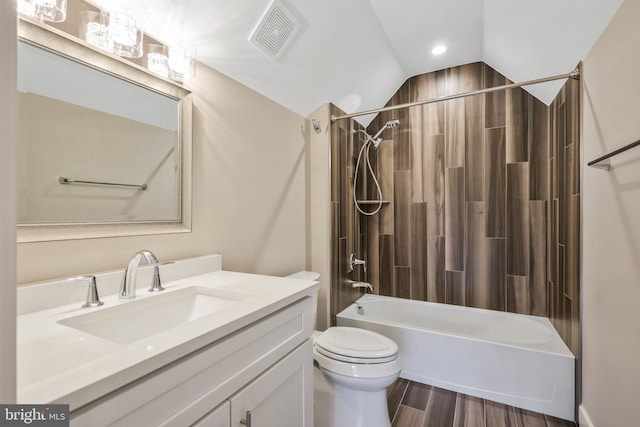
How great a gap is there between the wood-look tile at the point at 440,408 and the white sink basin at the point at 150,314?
147cm

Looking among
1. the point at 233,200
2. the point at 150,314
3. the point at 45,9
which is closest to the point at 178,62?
the point at 45,9

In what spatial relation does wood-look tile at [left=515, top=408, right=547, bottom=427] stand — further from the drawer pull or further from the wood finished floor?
the drawer pull

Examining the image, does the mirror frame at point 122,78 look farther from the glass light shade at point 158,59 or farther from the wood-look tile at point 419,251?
the wood-look tile at point 419,251

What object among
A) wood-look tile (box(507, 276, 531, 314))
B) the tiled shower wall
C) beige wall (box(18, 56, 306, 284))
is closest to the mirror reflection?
beige wall (box(18, 56, 306, 284))

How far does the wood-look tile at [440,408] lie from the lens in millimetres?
1699

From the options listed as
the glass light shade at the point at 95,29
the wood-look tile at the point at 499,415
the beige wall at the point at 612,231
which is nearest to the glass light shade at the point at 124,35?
the glass light shade at the point at 95,29

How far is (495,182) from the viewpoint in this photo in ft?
8.37

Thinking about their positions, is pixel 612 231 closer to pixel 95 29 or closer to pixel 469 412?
pixel 469 412

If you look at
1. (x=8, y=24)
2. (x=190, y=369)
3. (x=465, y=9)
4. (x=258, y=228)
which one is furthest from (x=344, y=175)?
(x=8, y=24)

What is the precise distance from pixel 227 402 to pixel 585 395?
1926 millimetres

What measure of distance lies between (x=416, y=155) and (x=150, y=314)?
8.43 ft

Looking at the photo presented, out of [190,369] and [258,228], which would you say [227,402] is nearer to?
[190,369]

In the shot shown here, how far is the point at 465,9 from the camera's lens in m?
2.02

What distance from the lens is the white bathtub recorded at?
5.73 feet
